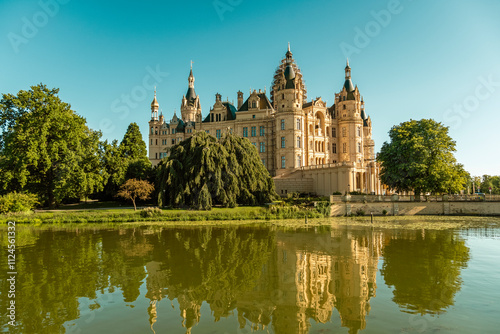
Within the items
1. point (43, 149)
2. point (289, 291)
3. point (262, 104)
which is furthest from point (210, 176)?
point (262, 104)

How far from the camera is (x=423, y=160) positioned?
123 ft

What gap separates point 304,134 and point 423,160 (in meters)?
23.2

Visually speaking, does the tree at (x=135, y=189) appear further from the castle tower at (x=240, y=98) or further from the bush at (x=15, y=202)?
the castle tower at (x=240, y=98)

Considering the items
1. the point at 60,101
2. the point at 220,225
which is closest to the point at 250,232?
the point at 220,225

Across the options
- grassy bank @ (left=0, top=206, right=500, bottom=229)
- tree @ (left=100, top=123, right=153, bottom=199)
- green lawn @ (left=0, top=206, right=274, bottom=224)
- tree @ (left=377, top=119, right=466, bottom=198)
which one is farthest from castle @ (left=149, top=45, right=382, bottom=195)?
tree @ (left=100, top=123, right=153, bottom=199)

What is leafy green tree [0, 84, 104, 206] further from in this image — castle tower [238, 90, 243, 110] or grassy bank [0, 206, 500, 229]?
castle tower [238, 90, 243, 110]

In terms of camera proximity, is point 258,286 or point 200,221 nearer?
point 258,286

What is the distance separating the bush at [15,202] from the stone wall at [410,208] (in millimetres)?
32181

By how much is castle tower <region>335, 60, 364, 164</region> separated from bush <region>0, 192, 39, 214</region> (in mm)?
47483

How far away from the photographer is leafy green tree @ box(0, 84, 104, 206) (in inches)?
1382

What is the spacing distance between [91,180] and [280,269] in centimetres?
3025

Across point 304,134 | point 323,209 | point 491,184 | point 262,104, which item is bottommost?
point 323,209

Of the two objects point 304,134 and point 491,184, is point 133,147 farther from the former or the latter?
point 491,184

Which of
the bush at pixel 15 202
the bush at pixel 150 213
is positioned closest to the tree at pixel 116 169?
the bush at pixel 15 202
